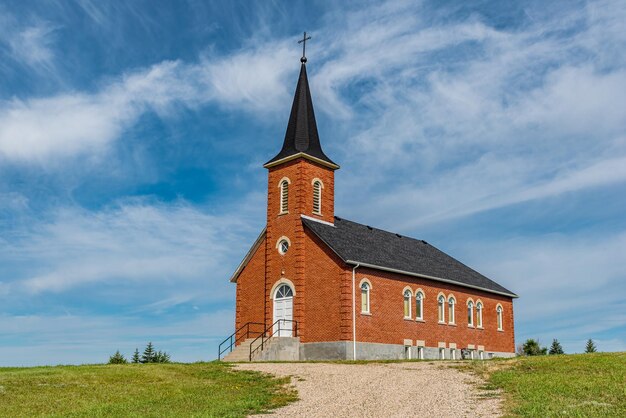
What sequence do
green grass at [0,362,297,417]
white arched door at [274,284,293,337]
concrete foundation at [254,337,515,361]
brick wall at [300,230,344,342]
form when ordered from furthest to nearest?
white arched door at [274,284,293,337]
brick wall at [300,230,344,342]
concrete foundation at [254,337,515,361]
green grass at [0,362,297,417]

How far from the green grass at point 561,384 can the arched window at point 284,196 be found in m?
15.1

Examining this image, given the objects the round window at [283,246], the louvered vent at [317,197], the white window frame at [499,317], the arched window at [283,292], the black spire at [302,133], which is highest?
the black spire at [302,133]

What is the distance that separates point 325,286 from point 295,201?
4.81m

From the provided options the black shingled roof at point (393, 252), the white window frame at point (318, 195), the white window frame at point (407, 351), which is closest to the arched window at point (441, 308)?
the black shingled roof at point (393, 252)

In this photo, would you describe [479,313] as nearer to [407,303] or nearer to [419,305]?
[419,305]

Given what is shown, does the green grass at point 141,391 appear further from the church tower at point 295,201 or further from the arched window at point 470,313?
the arched window at point 470,313

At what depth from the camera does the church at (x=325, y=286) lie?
3375 cm

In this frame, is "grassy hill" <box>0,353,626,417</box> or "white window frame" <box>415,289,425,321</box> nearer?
"grassy hill" <box>0,353,626,417</box>

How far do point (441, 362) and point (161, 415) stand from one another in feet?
41.4

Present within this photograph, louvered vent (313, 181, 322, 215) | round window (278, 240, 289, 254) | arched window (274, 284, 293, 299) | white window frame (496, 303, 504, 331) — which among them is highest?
louvered vent (313, 181, 322, 215)

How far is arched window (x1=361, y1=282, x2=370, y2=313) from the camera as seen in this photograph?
113 ft

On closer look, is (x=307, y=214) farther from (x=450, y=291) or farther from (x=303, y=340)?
(x=450, y=291)

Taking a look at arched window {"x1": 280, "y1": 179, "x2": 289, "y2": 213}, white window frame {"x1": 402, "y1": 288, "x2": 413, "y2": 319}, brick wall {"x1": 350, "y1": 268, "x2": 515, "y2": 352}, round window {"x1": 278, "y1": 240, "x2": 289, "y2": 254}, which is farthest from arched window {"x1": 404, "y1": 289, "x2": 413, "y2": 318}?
arched window {"x1": 280, "y1": 179, "x2": 289, "y2": 213}

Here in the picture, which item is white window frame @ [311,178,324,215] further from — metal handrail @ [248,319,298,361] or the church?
metal handrail @ [248,319,298,361]
